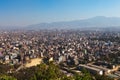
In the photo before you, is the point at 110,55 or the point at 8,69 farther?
the point at 110,55

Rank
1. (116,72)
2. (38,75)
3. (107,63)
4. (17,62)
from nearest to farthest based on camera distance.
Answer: (38,75)
(116,72)
(107,63)
(17,62)

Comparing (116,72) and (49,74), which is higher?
(49,74)

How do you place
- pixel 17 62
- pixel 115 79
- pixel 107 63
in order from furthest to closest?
pixel 17 62
pixel 107 63
pixel 115 79

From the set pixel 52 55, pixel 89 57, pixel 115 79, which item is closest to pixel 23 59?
pixel 52 55

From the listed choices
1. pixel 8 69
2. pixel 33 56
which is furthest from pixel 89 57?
pixel 8 69

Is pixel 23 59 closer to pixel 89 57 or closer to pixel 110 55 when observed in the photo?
pixel 89 57

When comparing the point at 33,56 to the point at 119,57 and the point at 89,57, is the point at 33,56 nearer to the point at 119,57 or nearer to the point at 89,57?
the point at 89,57

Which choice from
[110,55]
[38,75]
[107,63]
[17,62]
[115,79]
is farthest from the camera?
[110,55]

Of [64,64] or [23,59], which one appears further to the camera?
[23,59]

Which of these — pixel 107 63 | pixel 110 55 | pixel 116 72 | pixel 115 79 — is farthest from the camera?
pixel 110 55
